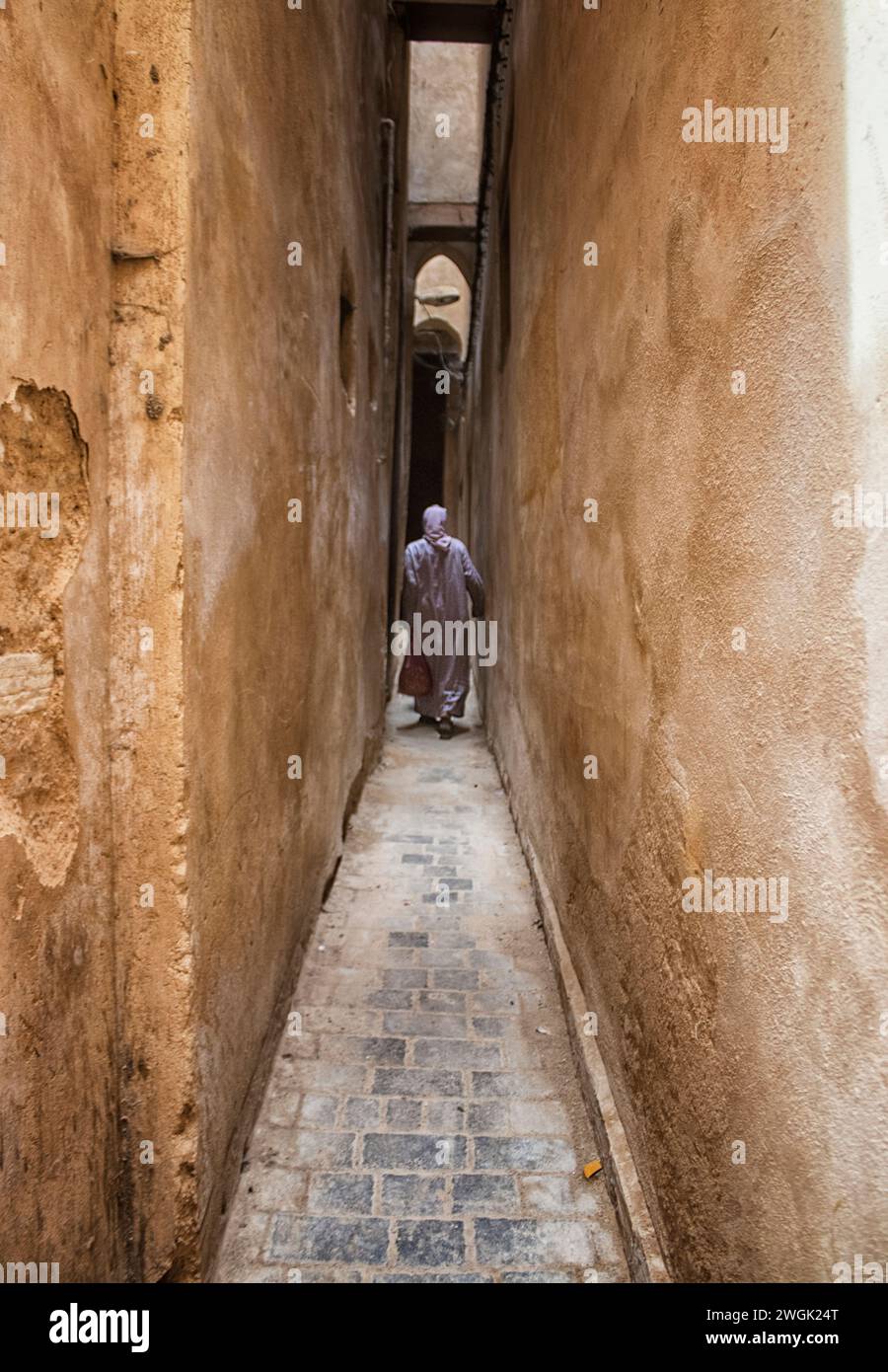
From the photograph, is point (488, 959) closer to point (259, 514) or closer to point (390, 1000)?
point (390, 1000)

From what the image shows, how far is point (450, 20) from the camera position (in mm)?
8758

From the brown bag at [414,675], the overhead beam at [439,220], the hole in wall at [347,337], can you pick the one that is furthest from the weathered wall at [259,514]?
the overhead beam at [439,220]

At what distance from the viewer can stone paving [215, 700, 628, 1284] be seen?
231 cm

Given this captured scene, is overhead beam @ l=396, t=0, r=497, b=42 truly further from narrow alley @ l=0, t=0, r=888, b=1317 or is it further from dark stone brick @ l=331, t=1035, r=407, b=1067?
dark stone brick @ l=331, t=1035, r=407, b=1067

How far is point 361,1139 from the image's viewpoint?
276 centimetres

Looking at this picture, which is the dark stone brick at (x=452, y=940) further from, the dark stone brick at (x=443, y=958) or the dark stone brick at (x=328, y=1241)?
the dark stone brick at (x=328, y=1241)

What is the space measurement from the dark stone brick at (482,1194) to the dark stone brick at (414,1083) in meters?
0.42

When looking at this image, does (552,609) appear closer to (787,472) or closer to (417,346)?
(787,472)

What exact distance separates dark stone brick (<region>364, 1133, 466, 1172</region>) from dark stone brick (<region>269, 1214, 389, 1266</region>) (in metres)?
0.25

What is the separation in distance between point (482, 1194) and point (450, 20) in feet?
35.6

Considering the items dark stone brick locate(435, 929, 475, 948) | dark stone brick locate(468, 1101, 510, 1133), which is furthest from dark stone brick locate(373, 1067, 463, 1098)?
dark stone brick locate(435, 929, 475, 948)

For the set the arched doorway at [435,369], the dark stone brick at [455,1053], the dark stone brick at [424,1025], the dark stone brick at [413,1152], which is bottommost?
the dark stone brick at [413,1152]

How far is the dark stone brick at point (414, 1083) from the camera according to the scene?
9.83 feet

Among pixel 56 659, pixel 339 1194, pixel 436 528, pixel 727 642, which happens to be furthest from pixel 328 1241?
pixel 436 528
